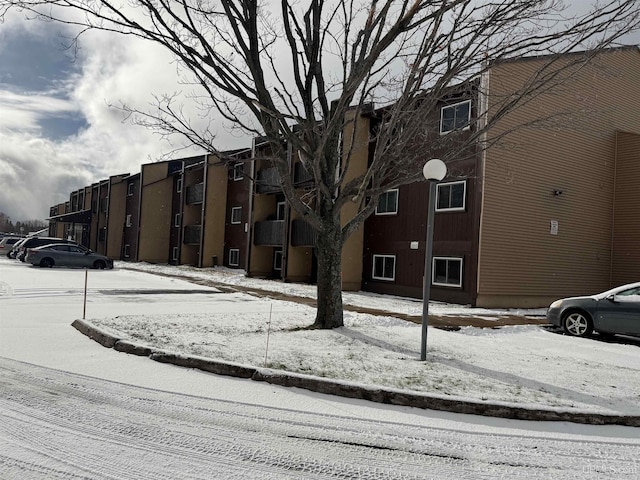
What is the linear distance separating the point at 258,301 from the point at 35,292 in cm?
642

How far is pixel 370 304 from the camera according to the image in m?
16.6

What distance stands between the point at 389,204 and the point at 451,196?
3574 mm

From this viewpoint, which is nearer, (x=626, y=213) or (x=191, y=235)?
(x=626, y=213)

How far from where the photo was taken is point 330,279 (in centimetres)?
981

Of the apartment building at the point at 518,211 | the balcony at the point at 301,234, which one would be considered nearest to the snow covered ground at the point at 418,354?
the apartment building at the point at 518,211

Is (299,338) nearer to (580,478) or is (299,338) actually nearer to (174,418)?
(174,418)

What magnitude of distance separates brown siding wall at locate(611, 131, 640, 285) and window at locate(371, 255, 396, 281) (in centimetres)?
909

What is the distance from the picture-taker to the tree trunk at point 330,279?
32.0 ft

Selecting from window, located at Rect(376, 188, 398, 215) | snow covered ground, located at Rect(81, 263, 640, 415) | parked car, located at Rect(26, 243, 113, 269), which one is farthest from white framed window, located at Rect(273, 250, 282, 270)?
snow covered ground, located at Rect(81, 263, 640, 415)

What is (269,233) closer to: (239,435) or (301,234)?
(301,234)

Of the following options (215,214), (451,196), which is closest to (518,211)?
(451,196)

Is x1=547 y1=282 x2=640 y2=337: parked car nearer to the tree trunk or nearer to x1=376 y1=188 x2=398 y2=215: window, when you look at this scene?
the tree trunk

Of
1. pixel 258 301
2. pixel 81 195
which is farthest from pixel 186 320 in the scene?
pixel 81 195

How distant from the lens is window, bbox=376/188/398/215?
Answer: 21766 millimetres
